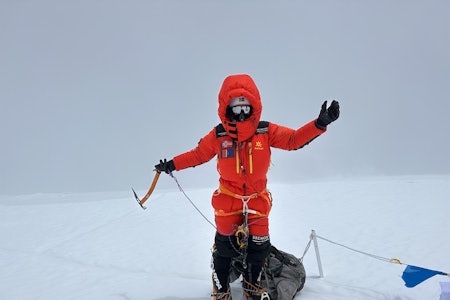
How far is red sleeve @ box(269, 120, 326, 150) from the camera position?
3.18 meters

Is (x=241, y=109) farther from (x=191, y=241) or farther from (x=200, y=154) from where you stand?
(x=191, y=241)

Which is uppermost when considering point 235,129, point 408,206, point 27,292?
point 235,129

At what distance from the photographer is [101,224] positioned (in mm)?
8391

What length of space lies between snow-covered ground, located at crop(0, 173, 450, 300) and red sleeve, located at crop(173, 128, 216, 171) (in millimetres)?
1559

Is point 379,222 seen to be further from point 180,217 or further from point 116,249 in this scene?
point 116,249

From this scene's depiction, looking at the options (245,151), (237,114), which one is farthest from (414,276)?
(237,114)

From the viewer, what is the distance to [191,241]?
22.7 ft

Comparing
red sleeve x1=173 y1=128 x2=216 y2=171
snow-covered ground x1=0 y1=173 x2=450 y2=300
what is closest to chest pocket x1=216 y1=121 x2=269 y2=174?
red sleeve x1=173 y1=128 x2=216 y2=171

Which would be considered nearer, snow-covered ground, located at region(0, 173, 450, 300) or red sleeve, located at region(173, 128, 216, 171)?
red sleeve, located at region(173, 128, 216, 171)

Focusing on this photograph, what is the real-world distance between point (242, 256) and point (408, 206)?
6270 mm

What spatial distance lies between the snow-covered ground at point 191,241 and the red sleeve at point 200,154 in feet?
5.11

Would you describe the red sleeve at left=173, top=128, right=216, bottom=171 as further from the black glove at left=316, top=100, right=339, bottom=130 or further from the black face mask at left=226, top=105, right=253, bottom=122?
the black glove at left=316, top=100, right=339, bottom=130

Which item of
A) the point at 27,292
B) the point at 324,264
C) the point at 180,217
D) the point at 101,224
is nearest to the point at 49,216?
the point at 101,224

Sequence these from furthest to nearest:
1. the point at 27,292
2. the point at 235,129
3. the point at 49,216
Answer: the point at 49,216, the point at 27,292, the point at 235,129
